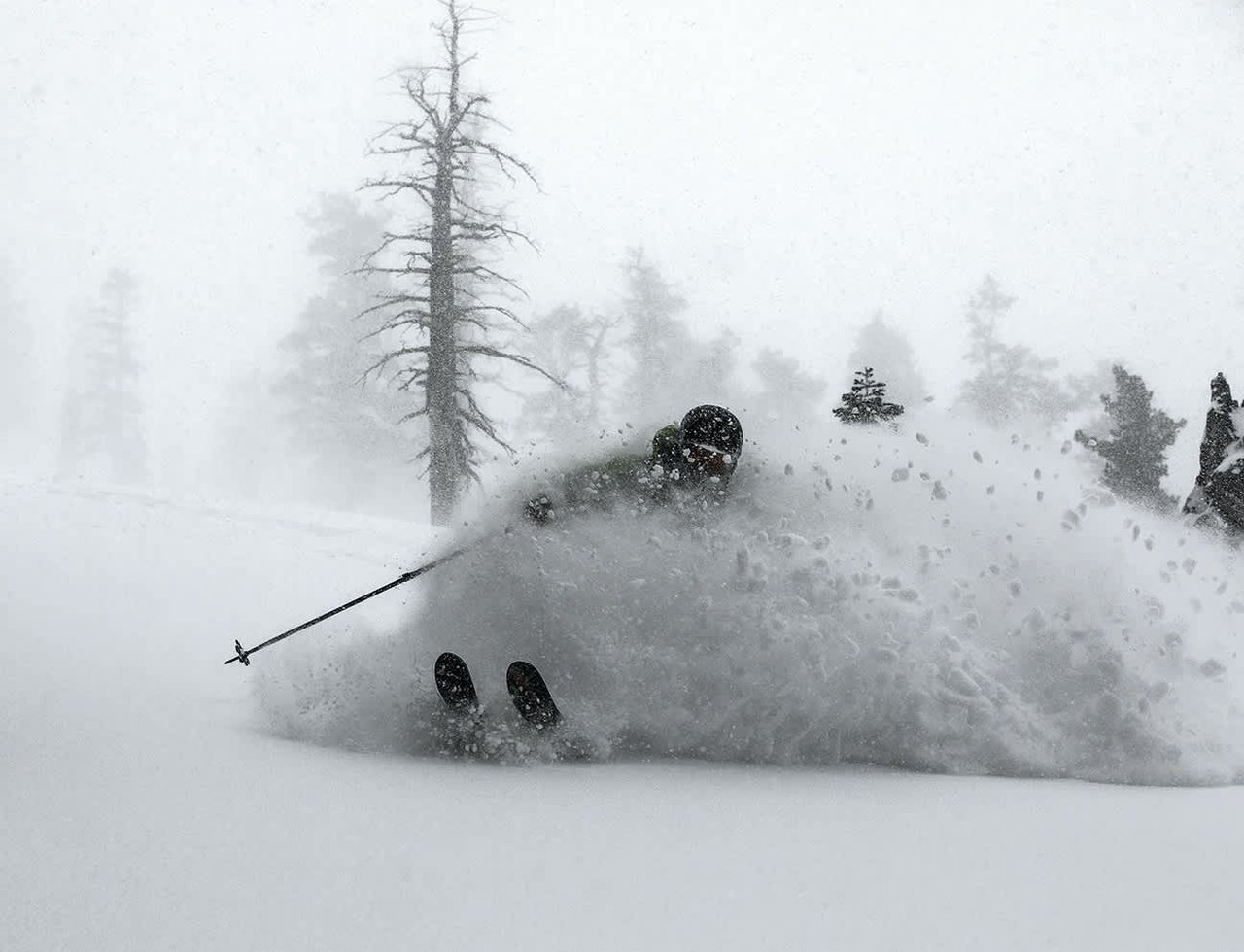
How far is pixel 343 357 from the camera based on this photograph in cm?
2702

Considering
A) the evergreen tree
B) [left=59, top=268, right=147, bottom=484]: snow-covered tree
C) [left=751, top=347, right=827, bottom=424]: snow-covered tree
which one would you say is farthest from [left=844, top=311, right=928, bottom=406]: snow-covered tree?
[left=59, top=268, right=147, bottom=484]: snow-covered tree

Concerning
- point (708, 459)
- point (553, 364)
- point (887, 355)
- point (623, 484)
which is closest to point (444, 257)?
point (553, 364)

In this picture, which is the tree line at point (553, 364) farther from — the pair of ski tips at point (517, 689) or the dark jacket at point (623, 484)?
the pair of ski tips at point (517, 689)

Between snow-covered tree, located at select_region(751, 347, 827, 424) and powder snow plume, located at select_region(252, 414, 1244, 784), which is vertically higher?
snow-covered tree, located at select_region(751, 347, 827, 424)

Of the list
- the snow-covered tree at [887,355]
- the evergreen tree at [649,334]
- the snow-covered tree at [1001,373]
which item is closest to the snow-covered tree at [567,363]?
the evergreen tree at [649,334]

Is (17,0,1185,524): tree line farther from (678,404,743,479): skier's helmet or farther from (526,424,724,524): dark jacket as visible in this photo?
(678,404,743,479): skier's helmet

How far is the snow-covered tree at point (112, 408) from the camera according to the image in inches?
1519

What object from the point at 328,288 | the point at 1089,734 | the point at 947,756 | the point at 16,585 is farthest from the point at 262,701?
the point at 328,288

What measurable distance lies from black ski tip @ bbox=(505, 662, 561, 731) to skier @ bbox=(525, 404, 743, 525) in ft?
2.74

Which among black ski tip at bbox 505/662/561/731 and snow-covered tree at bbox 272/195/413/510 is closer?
black ski tip at bbox 505/662/561/731

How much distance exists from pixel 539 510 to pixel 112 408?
138 feet

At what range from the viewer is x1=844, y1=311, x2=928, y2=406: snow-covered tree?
27.5 m

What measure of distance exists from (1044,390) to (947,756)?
2801 centimetres

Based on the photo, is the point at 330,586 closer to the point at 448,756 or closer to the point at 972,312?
the point at 448,756
